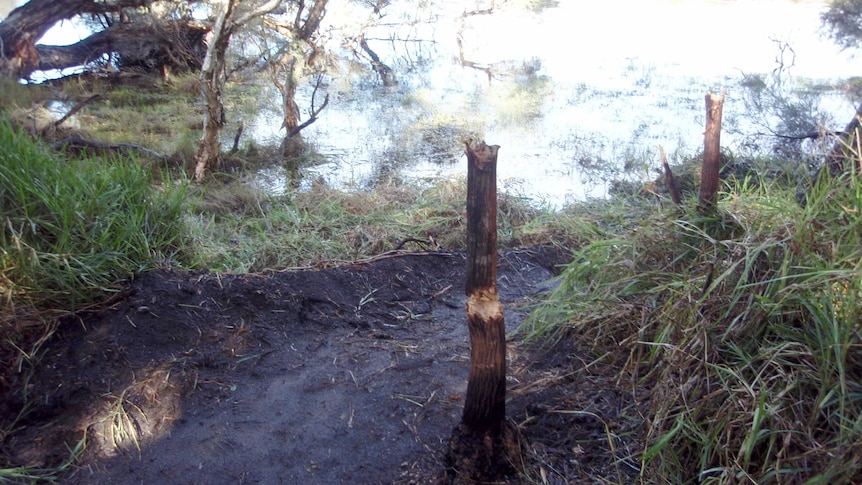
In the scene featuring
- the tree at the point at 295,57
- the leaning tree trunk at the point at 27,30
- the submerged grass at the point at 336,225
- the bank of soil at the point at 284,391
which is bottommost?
the bank of soil at the point at 284,391

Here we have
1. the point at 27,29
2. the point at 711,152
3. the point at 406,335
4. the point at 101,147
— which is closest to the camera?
the point at 711,152

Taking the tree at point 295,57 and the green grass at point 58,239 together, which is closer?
the green grass at point 58,239

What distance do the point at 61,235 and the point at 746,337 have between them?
3356 millimetres

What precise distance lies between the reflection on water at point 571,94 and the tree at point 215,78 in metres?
1.21

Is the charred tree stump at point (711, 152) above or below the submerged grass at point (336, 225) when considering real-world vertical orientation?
above

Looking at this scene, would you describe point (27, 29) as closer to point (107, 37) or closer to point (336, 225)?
point (107, 37)

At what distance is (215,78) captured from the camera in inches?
262

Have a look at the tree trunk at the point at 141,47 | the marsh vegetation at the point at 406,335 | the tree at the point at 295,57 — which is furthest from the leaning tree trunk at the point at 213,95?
the tree trunk at the point at 141,47

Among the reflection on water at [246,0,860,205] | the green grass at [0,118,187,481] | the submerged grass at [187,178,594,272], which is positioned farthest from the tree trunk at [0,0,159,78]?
the green grass at [0,118,187,481]

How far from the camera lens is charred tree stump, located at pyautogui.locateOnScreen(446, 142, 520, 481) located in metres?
2.50

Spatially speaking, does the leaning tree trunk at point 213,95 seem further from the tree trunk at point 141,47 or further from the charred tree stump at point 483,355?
the charred tree stump at point 483,355

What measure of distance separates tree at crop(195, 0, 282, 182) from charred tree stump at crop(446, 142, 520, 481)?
15.8ft

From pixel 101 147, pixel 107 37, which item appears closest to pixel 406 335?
pixel 101 147

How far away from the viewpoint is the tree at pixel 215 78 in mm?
6492
